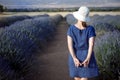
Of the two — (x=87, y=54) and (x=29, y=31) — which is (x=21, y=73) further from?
(x=29, y=31)

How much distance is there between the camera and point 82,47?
6230 mm

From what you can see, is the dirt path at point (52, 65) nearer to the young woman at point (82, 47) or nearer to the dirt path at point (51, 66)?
the dirt path at point (51, 66)

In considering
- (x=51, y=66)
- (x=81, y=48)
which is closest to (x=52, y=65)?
(x=51, y=66)

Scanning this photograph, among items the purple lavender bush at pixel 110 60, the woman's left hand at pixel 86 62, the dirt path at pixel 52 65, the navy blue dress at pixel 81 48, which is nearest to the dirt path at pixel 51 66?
the dirt path at pixel 52 65

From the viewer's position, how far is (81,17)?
6.12 meters

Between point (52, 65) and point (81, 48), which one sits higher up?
point (81, 48)

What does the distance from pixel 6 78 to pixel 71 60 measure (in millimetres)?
1158

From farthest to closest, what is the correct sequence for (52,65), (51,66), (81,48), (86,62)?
(52,65) → (51,66) → (81,48) → (86,62)

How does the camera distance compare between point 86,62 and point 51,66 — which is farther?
point 51,66

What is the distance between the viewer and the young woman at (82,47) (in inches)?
242

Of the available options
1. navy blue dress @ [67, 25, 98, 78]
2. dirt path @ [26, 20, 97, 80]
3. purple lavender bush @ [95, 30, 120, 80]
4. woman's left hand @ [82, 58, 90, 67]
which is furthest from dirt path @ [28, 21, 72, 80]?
woman's left hand @ [82, 58, 90, 67]

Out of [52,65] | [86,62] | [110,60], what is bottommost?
[52,65]

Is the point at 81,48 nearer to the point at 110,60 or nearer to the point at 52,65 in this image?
the point at 110,60

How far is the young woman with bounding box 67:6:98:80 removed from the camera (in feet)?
20.2
